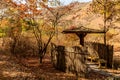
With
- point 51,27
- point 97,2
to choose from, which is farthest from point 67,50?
point 97,2

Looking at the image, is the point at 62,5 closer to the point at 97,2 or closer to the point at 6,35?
the point at 97,2

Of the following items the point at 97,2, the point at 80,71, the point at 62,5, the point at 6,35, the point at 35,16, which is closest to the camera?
the point at 80,71

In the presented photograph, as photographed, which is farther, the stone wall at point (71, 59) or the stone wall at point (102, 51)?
the stone wall at point (102, 51)

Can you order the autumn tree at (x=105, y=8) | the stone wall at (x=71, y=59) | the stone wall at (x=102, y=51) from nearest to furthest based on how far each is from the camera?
1. the stone wall at (x=71, y=59)
2. the stone wall at (x=102, y=51)
3. the autumn tree at (x=105, y=8)

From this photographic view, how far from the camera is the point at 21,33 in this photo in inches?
832

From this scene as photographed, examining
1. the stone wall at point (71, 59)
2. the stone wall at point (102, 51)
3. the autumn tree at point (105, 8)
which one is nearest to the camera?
the stone wall at point (71, 59)

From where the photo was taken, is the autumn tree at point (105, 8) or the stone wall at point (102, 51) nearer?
the stone wall at point (102, 51)

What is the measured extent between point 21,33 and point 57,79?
1061 centimetres

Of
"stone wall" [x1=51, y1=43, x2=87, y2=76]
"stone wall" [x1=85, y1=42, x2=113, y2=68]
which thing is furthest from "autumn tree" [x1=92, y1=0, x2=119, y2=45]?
"stone wall" [x1=51, y1=43, x2=87, y2=76]

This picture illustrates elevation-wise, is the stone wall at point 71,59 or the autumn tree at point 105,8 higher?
the autumn tree at point 105,8

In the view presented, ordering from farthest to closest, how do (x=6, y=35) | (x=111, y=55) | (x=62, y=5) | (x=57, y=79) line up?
(x=6, y=35) → (x=62, y=5) → (x=111, y=55) → (x=57, y=79)

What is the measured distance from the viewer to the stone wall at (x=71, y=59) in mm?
12258

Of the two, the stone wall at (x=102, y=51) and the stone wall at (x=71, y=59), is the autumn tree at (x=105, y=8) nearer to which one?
the stone wall at (x=102, y=51)

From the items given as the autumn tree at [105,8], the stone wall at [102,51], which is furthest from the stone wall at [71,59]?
the autumn tree at [105,8]
